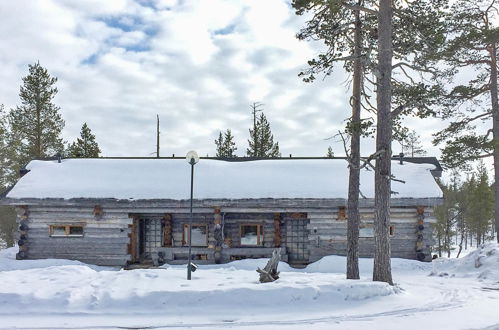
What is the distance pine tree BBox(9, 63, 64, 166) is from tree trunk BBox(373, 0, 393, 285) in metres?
29.2

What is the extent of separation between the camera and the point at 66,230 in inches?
727

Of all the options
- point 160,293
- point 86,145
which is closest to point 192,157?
point 160,293

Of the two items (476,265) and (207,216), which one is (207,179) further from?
(476,265)

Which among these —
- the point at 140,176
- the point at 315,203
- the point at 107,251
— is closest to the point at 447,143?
the point at 315,203

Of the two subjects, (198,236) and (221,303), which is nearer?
(221,303)

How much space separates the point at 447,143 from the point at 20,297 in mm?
19882

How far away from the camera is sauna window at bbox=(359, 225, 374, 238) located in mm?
17922

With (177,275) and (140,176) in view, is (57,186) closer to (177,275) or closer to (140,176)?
(140,176)

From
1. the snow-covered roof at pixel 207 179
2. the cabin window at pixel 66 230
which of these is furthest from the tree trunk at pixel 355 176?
the cabin window at pixel 66 230

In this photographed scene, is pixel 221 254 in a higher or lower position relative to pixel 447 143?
lower

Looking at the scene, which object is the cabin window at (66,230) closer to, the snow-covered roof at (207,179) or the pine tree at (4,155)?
the snow-covered roof at (207,179)

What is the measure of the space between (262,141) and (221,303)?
93.8ft

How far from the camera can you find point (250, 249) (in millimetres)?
17828

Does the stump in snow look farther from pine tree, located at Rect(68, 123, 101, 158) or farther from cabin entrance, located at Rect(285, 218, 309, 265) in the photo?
pine tree, located at Rect(68, 123, 101, 158)
